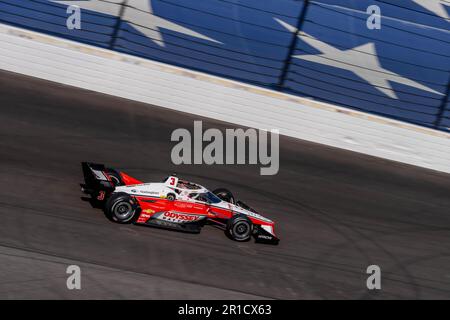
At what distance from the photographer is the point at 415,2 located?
736 inches

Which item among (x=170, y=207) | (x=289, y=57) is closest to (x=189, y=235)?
(x=170, y=207)

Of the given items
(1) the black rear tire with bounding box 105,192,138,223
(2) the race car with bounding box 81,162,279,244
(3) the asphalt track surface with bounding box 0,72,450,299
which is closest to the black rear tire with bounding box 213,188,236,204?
(2) the race car with bounding box 81,162,279,244

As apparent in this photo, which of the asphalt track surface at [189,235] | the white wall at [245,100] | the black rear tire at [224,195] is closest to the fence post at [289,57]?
the white wall at [245,100]

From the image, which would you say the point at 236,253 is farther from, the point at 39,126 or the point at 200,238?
the point at 39,126

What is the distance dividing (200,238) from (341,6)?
32.9 ft

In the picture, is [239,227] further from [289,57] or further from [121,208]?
[289,57]

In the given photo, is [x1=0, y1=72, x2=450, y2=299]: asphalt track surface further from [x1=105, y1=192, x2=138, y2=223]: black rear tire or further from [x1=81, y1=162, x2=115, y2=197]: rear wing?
[x1=81, y1=162, x2=115, y2=197]: rear wing

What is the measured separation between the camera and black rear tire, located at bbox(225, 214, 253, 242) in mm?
10281

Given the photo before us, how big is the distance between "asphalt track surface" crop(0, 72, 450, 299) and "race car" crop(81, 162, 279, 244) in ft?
0.52

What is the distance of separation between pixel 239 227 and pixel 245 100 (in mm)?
5637

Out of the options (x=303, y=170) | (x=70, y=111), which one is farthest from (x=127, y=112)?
(x=303, y=170)

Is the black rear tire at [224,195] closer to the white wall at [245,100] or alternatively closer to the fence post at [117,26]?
the white wall at [245,100]

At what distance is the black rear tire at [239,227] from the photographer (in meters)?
10.3
